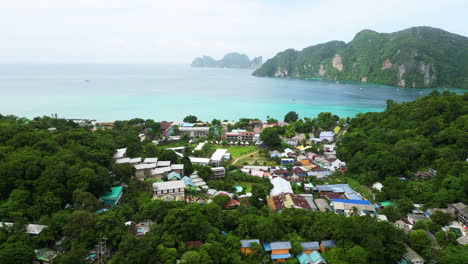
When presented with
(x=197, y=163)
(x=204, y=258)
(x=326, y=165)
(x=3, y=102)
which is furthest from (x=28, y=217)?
(x=3, y=102)

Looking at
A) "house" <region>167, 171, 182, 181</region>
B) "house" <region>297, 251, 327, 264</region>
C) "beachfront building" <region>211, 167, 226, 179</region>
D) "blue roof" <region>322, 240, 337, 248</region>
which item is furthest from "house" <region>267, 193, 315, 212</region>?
"house" <region>167, 171, 182, 181</region>

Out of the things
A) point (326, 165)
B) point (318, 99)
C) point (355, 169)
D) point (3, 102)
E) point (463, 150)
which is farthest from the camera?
point (318, 99)

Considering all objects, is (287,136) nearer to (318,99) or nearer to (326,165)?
(326,165)

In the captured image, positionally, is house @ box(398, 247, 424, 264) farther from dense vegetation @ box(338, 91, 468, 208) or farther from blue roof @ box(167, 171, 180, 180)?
blue roof @ box(167, 171, 180, 180)

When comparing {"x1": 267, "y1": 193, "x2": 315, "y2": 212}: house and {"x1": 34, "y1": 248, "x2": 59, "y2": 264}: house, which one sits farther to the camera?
{"x1": 267, "y1": 193, "x2": 315, "y2": 212}: house

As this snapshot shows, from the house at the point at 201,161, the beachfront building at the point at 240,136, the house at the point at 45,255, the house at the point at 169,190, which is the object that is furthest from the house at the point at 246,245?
the beachfront building at the point at 240,136

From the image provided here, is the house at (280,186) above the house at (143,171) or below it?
below

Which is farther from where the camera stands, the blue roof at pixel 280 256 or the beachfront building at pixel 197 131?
the beachfront building at pixel 197 131

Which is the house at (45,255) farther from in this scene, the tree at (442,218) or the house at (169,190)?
the tree at (442,218)
